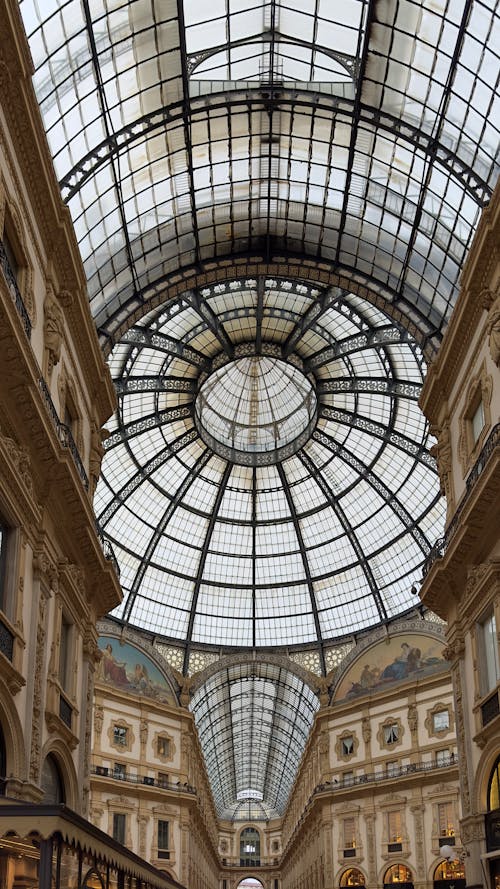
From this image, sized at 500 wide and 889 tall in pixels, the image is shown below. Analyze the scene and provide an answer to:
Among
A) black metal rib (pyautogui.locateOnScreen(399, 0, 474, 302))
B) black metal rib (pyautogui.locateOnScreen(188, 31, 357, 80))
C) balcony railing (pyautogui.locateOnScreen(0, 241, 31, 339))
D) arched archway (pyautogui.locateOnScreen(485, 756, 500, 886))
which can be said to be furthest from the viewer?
black metal rib (pyautogui.locateOnScreen(188, 31, 357, 80))

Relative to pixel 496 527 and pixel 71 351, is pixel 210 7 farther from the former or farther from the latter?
pixel 496 527

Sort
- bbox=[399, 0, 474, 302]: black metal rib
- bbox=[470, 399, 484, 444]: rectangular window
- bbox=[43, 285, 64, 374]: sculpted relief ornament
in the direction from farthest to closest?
bbox=[470, 399, 484, 444]: rectangular window
bbox=[399, 0, 474, 302]: black metal rib
bbox=[43, 285, 64, 374]: sculpted relief ornament

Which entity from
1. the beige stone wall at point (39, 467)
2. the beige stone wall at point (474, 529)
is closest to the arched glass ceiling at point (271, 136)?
the beige stone wall at point (474, 529)

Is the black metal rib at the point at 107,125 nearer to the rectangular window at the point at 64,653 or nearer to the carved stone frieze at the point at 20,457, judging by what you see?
the carved stone frieze at the point at 20,457

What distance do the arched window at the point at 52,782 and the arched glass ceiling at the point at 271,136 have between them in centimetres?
1731

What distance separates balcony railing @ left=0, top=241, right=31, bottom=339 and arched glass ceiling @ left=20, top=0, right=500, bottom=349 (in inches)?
338

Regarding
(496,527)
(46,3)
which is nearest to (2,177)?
(46,3)

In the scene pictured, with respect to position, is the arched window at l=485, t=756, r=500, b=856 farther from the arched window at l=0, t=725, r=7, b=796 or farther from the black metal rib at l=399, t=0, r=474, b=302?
the black metal rib at l=399, t=0, r=474, b=302

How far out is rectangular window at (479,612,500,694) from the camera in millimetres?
26383

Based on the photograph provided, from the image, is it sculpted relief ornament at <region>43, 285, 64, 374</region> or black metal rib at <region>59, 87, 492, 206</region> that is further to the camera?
black metal rib at <region>59, 87, 492, 206</region>

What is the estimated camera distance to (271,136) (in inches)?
1435

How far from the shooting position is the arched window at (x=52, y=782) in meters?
24.7

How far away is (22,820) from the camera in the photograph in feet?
41.7

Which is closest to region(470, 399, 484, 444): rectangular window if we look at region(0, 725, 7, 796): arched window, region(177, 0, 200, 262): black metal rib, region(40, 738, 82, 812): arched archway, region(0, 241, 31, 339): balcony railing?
region(0, 241, 31, 339): balcony railing
